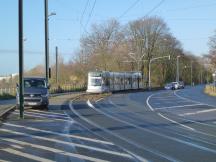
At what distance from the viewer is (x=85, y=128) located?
770 inches

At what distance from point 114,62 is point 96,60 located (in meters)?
4.82

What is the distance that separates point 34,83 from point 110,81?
38116 mm

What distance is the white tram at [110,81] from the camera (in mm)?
65500

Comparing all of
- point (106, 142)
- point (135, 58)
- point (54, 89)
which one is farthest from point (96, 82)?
point (106, 142)

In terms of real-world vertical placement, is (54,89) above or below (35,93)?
below

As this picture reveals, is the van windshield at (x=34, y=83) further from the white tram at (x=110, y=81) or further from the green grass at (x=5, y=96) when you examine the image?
the white tram at (x=110, y=81)

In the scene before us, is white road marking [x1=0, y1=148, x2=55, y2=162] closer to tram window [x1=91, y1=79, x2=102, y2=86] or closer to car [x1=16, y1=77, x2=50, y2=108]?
car [x1=16, y1=77, x2=50, y2=108]

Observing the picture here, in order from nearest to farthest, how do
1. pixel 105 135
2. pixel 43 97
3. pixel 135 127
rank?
pixel 105 135
pixel 135 127
pixel 43 97

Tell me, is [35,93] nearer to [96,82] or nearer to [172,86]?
[96,82]

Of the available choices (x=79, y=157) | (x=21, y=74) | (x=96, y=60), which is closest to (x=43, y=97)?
(x=21, y=74)

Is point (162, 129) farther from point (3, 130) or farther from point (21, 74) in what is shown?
point (21, 74)

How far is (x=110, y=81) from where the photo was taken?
69.9 metres

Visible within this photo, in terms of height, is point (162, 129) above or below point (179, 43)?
below

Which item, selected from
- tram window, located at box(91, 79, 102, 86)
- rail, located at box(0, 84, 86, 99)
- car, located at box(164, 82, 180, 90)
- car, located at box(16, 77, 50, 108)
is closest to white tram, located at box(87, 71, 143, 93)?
tram window, located at box(91, 79, 102, 86)
